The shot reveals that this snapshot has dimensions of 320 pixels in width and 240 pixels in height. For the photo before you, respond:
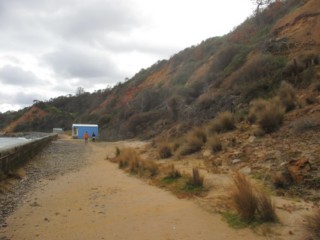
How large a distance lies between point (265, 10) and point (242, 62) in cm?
1298

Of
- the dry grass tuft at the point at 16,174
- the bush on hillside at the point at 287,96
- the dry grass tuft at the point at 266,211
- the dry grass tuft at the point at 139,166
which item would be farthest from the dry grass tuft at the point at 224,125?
the dry grass tuft at the point at 266,211

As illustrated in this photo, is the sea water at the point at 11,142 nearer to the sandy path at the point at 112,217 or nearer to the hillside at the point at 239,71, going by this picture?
the sandy path at the point at 112,217

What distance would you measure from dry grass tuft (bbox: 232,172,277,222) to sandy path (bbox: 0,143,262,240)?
0.37 metres

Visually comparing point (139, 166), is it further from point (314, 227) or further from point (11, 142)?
point (11, 142)

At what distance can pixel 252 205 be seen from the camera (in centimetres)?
634

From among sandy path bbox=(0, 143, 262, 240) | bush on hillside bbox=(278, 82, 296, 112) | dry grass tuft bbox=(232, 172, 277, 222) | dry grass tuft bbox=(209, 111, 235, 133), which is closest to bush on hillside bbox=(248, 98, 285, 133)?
bush on hillside bbox=(278, 82, 296, 112)

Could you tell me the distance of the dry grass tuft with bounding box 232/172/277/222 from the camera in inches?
238

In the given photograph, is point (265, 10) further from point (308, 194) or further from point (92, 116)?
point (92, 116)

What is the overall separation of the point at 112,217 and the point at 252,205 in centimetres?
268

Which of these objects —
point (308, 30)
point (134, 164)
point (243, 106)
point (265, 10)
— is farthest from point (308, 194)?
point (265, 10)

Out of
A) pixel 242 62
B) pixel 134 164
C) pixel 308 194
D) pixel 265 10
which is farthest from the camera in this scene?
pixel 265 10

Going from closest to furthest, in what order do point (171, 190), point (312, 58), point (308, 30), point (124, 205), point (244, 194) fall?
point (244, 194) → point (124, 205) → point (171, 190) → point (312, 58) → point (308, 30)

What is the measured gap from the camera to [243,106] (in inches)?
739

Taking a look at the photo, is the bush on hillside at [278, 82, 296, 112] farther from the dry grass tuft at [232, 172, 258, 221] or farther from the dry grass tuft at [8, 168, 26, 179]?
the dry grass tuft at [8, 168, 26, 179]
